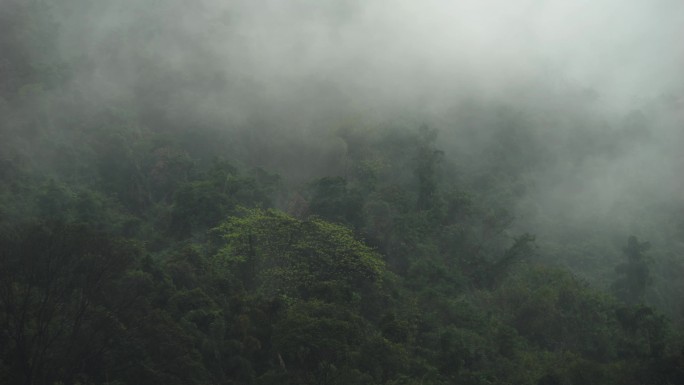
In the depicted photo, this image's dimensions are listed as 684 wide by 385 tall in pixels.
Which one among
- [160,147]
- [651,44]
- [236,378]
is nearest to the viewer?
[236,378]

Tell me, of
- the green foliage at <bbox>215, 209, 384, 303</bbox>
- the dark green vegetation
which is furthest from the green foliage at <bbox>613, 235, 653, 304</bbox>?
the green foliage at <bbox>215, 209, 384, 303</bbox>

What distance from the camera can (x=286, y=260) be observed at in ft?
83.5

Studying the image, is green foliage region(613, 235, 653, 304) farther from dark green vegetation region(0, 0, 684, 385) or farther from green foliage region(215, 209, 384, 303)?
green foliage region(215, 209, 384, 303)

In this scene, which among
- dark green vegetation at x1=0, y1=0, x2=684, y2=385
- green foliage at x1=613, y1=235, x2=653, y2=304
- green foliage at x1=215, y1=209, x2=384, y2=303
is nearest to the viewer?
dark green vegetation at x1=0, y1=0, x2=684, y2=385

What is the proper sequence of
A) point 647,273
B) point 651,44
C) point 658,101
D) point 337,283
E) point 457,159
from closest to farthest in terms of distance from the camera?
point 337,283 → point 647,273 → point 457,159 → point 658,101 → point 651,44

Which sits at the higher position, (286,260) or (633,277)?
(633,277)

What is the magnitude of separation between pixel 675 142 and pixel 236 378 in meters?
46.8

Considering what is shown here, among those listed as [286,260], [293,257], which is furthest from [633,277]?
[286,260]

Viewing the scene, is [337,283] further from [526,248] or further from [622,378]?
[526,248]

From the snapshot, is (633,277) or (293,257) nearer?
(293,257)

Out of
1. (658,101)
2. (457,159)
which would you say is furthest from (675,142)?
(457,159)

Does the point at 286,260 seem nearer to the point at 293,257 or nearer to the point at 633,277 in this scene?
the point at 293,257

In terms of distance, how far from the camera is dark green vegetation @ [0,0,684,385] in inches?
706

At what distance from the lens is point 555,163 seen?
5012 centimetres
